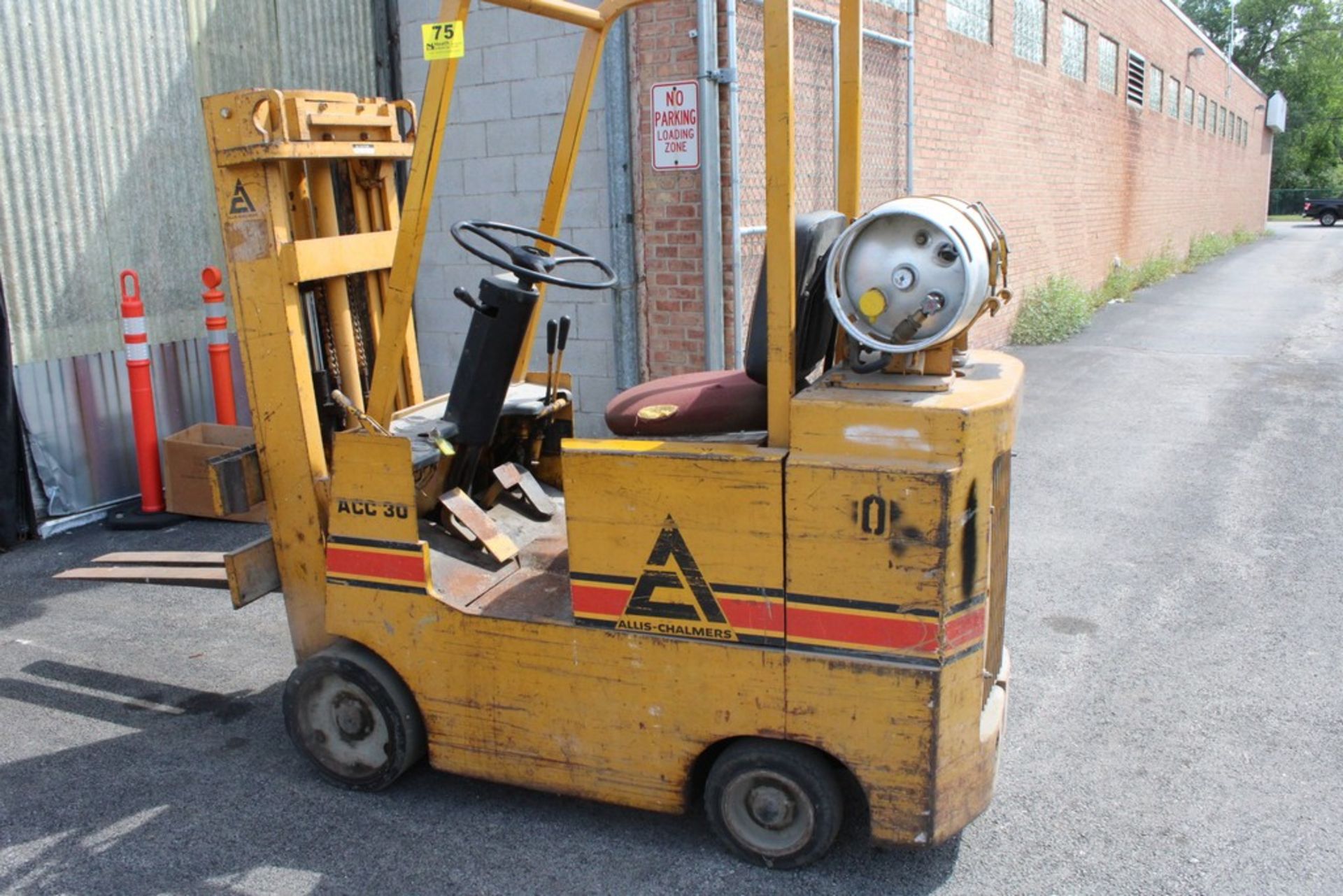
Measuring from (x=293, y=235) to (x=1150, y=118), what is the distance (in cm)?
2229

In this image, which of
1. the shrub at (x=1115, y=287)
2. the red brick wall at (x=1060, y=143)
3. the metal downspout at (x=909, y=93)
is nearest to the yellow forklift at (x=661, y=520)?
the metal downspout at (x=909, y=93)

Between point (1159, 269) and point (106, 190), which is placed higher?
point (106, 190)

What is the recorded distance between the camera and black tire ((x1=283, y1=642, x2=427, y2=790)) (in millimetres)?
3715

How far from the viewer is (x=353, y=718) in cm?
379

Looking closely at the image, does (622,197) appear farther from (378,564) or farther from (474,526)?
(378,564)

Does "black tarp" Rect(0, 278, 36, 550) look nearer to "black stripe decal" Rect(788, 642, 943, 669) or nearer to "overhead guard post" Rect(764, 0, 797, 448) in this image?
"overhead guard post" Rect(764, 0, 797, 448)

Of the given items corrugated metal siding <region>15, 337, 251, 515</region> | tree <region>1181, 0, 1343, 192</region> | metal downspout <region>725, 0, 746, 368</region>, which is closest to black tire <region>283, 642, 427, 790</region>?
metal downspout <region>725, 0, 746, 368</region>

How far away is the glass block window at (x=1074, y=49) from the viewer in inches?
615

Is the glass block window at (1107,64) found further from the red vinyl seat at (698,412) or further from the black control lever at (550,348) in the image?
the red vinyl seat at (698,412)

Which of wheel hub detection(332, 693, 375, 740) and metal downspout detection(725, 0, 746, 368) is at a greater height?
metal downspout detection(725, 0, 746, 368)

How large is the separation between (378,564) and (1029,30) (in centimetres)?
1285

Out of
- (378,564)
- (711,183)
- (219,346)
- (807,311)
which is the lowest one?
(378,564)

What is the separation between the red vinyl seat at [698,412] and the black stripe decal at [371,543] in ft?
2.44

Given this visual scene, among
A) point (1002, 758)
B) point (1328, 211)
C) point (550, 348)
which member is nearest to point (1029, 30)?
point (550, 348)
